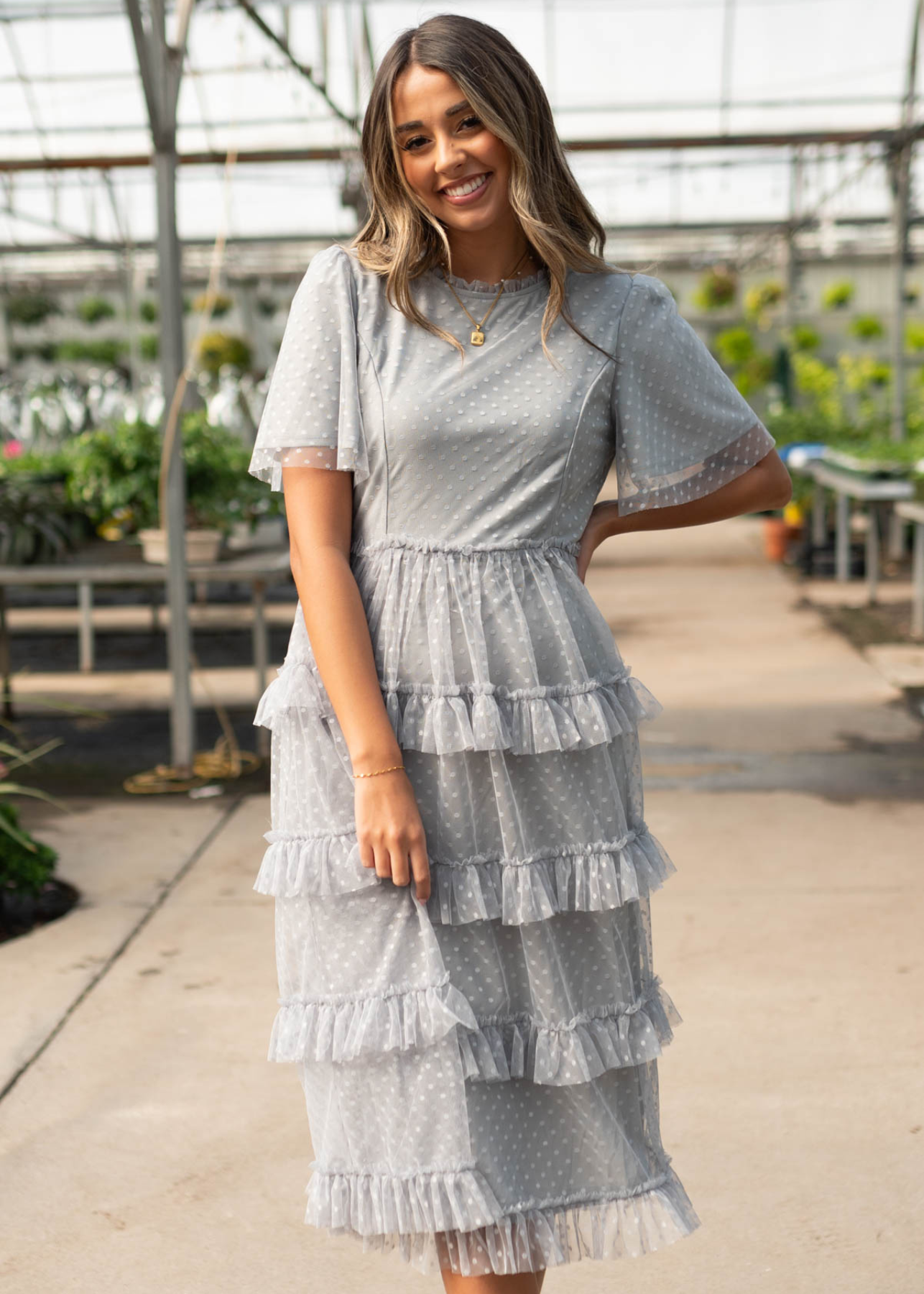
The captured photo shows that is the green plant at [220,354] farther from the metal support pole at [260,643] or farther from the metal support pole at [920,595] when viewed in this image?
the metal support pole at [260,643]

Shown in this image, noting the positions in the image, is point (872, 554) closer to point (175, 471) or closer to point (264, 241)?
point (175, 471)

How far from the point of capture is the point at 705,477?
176cm

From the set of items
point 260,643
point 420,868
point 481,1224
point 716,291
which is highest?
point 716,291

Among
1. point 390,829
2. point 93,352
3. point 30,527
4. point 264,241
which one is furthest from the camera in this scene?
point 93,352

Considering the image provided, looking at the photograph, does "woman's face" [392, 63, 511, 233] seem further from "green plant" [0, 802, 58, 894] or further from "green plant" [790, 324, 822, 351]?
"green plant" [790, 324, 822, 351]

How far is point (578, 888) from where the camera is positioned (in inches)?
61.2

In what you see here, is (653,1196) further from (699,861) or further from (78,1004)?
(699,861)

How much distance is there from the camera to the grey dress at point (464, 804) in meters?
1.51

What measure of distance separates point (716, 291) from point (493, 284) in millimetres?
18246

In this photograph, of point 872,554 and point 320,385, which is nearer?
point 320,385

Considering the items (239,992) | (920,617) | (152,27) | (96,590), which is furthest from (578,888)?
(96,590)

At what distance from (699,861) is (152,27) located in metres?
3.03

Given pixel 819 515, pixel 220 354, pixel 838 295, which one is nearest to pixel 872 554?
pixel 819 515

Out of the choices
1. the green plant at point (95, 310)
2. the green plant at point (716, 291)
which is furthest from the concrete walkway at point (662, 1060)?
the green plant at point (95, 310)
